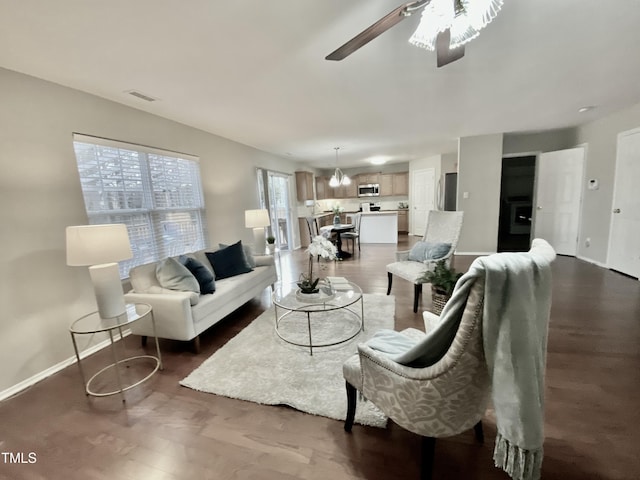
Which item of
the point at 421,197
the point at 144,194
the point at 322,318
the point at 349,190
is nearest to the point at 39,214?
the point at 144,194

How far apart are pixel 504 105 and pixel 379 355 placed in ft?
12.5

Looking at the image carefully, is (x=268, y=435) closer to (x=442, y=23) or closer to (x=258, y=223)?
(x=442, y=23)

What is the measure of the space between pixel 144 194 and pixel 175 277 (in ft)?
4.37

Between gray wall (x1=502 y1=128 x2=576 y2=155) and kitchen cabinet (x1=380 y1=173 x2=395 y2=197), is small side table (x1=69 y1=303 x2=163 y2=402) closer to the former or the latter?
gray wall (x1=502 y1=128 x2=576 y2=155)

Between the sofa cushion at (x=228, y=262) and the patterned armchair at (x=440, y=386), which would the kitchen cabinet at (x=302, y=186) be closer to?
the sofa cushion at (x=228, y=262)

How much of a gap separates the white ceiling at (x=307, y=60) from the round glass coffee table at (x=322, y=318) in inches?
78.1

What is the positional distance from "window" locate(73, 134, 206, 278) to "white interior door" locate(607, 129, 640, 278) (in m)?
6.24

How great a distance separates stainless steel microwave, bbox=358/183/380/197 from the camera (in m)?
9.10

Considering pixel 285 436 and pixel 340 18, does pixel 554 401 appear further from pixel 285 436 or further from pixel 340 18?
pixel 340 18

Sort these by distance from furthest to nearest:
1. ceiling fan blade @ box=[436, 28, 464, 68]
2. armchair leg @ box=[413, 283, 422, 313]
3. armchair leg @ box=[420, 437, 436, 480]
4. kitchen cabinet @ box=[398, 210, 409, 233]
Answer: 1. kitchen cabinet @ box=[398, 210, 409, 233]
2. armchair leg @ box=[413, 283, 422, 313]
3. ceiling fan blade @ box=[436, 28, 464, 68]
4. armchair leg @ box=[420, 437, 436, 480]

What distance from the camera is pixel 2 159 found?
1.99m

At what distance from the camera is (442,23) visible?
1395 mm

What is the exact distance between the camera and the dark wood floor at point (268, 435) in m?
1.32

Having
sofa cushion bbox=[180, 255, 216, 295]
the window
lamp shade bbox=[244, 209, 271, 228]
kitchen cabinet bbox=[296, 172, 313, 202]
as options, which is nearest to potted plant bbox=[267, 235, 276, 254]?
lamp shade bbox=[244, 209, 271, 228]
